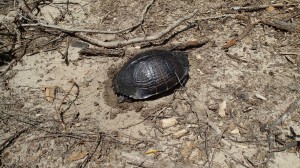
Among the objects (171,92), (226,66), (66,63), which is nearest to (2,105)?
(66,63)

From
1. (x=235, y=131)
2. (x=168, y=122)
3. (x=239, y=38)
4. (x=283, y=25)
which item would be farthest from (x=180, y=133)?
(x=283, y=25)

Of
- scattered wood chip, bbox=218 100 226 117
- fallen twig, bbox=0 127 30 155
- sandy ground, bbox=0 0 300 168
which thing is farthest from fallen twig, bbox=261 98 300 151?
fallen twig, bbox=0 127 30 155

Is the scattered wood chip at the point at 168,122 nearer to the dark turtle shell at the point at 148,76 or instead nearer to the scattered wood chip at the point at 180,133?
the scattered wood chip at the point at 180,133

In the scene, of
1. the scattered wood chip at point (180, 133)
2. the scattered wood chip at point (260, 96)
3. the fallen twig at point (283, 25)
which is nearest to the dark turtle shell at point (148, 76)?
the scattered wood chip at point (180, 133)

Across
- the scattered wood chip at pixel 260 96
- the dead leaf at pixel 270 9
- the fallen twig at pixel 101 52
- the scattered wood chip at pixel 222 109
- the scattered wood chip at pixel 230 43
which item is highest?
the dead leaf at pixel 270 9

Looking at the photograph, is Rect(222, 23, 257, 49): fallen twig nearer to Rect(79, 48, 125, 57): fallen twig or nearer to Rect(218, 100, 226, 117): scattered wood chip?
Rect(218, 100, 226, 117): scattered wood chip

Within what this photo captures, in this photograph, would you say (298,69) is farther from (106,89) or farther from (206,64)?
(106,89)
